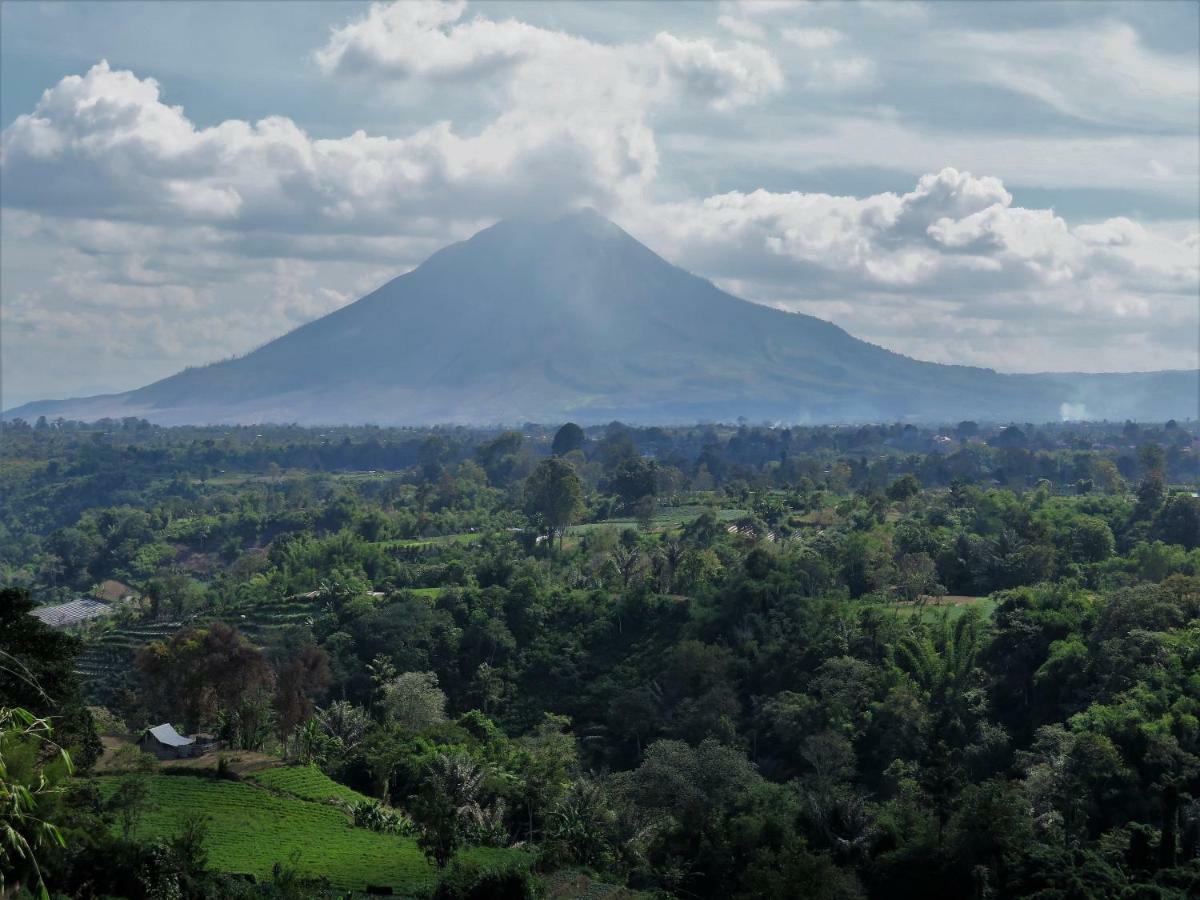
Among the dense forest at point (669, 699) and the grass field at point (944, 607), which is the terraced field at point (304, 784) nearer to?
the dense forest at point (669, 699)

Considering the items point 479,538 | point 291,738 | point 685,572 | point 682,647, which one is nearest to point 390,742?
point 291,738

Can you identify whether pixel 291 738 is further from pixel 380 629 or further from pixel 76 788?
pixel 76 788

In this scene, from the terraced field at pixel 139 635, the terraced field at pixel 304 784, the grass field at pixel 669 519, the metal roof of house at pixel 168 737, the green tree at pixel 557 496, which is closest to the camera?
the terraced field at pixel 304 784

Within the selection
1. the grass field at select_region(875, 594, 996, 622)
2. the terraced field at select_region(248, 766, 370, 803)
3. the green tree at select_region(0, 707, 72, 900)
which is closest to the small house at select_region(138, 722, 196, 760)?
the terraced field at select_region(248, 766, 370, 803)

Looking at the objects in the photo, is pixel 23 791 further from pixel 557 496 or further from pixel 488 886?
pixel 557 496

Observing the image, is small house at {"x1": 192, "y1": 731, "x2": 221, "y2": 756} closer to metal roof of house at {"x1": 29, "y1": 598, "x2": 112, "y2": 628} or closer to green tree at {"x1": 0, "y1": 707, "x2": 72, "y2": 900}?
green tree at {"x1": 0, "y1": 707, "x2": 72, "y2": 900}

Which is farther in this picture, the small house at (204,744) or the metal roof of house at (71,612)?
the metal roof of house at (71,612)

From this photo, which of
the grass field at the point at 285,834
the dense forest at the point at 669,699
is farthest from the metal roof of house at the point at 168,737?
the grass field at the point at 285,834
